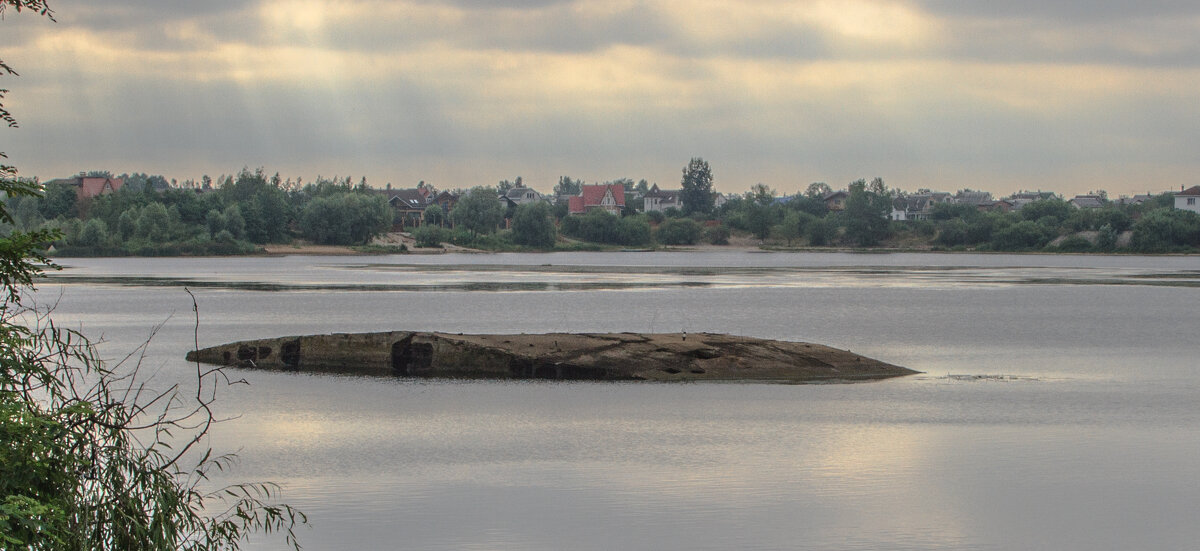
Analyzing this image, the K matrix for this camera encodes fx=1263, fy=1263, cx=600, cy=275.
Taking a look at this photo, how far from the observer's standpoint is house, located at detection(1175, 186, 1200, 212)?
150 metres

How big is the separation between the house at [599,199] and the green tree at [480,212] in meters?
36.7

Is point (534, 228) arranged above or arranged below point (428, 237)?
above

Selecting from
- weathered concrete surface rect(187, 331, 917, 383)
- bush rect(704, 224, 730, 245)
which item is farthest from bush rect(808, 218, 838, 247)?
weathered concrete surface rect(187, 331, 917, 383)

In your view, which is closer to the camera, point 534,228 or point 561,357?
point 561,357

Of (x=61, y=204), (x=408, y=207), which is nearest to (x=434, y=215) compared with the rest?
(x=408, y=207)

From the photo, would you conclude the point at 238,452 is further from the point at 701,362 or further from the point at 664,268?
the point at 664,268

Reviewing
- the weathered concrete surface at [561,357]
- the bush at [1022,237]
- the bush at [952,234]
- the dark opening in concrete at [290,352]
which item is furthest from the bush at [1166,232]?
the dark opening in concrete at [290,352]

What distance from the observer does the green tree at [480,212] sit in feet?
443

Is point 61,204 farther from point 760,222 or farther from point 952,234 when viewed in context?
A: point 952,234

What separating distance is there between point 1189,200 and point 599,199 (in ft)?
244

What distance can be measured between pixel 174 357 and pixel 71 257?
296 ft

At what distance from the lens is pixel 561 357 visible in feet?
78.2

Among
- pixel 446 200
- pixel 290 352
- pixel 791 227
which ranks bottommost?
pixel 290 352

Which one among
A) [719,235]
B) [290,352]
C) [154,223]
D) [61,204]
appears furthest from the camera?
[719,235]
